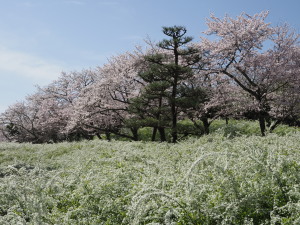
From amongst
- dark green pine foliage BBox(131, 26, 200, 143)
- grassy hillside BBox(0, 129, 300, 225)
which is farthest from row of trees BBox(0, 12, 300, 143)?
grassy hillside BBox(0, 129, 300, 225)

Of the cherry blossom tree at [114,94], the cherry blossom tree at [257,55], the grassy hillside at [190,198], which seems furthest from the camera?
the cherry blossom tree at [114,94]

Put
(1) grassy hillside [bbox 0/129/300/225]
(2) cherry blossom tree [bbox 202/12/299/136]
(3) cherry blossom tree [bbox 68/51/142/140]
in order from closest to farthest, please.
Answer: (1) grassy hillside [bbox 0/129/300/225] < (2) cherry blossom tree [bbox 202/12/299/136] < (3) cherry blossom tree [bbox 68/51/142/140]

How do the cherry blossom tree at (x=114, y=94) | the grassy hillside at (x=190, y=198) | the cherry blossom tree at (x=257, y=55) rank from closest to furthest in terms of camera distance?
the grassy hillside at (x=190, y=198), the cherry blossom tree at (x=257, y=55), the cherry blossom tree at (x=114, y=94)

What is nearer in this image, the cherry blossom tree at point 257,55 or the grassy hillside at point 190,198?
the grassy hillside at point 190,198

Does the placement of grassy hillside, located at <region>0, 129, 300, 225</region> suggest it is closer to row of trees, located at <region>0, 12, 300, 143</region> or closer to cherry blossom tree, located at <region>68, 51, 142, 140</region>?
row of trees, located at <region>0, 12, 300, 143</region>

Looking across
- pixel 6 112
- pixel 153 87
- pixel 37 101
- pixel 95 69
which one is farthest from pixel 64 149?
pixel 6 112

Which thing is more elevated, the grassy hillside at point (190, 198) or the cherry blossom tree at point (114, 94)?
the cherry blossom tree at point (114, 94)

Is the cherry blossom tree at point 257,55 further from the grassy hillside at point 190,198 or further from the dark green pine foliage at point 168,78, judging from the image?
the grassy hillside at point 190,198

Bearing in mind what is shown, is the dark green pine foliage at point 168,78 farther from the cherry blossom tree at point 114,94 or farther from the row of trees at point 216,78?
the cherry blossom tree at point 114,94

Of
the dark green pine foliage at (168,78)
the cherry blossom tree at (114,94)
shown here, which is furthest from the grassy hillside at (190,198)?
the cherry blossom tree at (114,94)

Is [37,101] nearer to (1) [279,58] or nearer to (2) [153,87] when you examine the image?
(2) [153,87]

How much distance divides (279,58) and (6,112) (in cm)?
3479

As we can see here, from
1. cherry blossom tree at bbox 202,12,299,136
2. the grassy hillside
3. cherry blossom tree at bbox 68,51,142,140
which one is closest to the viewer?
the grassy hillside

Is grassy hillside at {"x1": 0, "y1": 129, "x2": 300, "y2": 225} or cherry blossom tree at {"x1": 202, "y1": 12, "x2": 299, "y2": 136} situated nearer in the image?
grassy hillside at {"x1": 0, "y1": 129, "x2": 300, "y2": 225}
